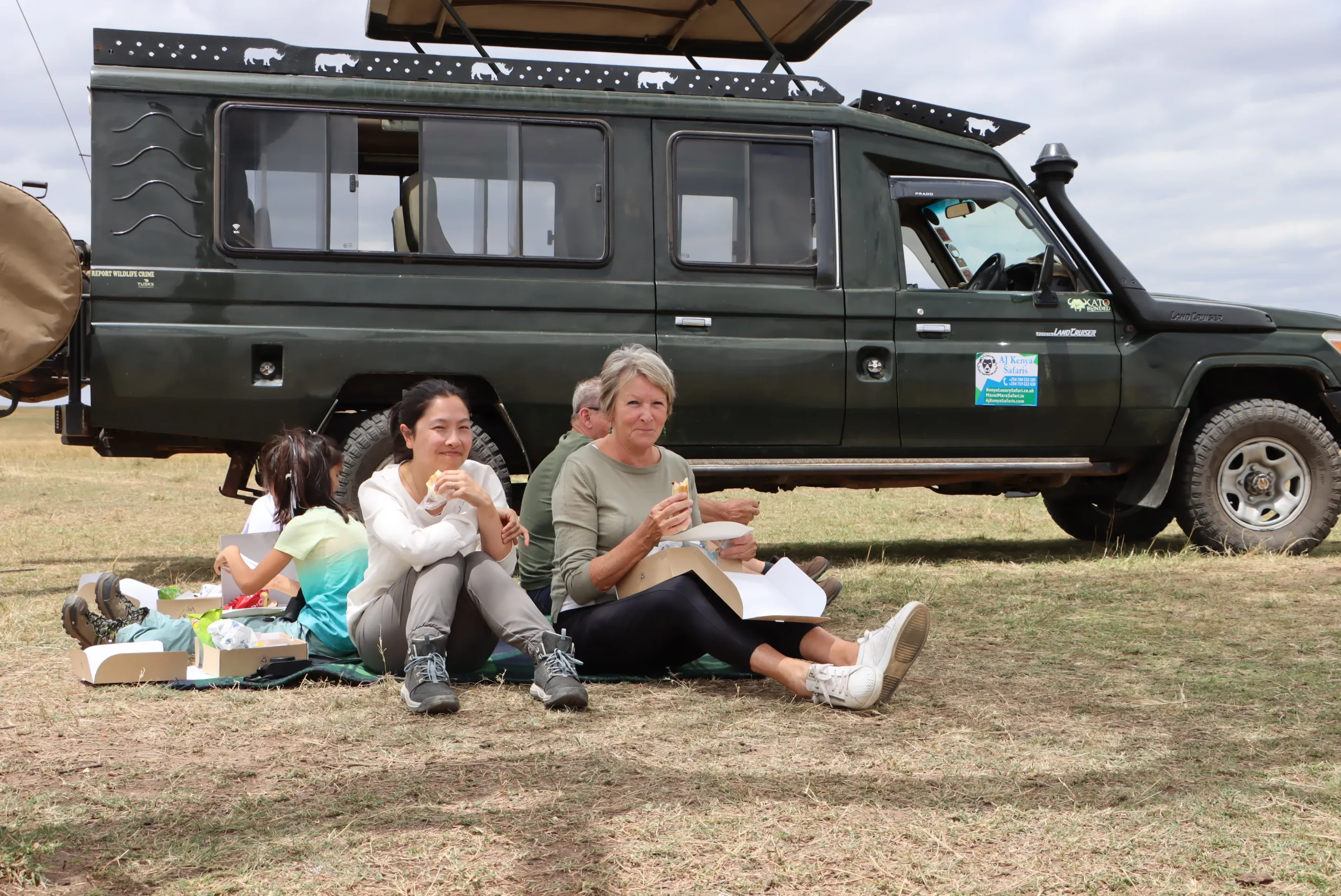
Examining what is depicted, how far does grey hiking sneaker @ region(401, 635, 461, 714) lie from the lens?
142 inches

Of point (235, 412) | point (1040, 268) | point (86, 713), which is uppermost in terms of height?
point (1040, 268)

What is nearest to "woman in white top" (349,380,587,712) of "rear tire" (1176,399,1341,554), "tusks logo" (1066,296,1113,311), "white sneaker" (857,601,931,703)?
"white sneaker" (857,601,931,703)

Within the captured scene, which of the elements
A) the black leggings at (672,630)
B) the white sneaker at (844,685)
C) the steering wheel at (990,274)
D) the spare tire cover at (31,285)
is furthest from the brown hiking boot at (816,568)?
the spare tire cover at (31,285)

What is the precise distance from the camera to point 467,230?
6.25 metres

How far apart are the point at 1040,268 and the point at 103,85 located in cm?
483

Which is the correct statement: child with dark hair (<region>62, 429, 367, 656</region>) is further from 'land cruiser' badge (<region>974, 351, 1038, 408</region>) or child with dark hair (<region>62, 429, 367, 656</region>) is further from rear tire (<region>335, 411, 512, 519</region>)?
'land cruiser' badge (<region>974, 351, 1038, 408</region>)

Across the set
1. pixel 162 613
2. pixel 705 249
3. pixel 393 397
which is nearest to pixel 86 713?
pixel 162 613

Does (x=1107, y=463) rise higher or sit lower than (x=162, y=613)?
higher

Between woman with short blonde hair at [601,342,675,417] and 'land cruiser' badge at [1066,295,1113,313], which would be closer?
woman with short blonde hair at [601,342,675,417]

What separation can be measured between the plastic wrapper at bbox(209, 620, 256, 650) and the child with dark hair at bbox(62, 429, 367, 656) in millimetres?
210

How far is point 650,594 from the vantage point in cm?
388

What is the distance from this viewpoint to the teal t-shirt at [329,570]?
4430 millimetres

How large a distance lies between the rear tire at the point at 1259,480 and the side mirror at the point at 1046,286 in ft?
3.95

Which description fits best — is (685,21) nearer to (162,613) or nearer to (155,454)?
(155,454)
